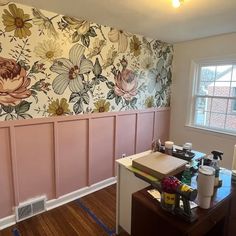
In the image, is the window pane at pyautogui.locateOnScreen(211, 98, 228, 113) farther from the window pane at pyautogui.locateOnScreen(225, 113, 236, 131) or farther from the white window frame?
the white window frame

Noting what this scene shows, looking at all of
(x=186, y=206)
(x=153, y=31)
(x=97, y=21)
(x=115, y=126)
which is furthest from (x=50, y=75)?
(x=186, y=206)

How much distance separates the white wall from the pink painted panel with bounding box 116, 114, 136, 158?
98cm

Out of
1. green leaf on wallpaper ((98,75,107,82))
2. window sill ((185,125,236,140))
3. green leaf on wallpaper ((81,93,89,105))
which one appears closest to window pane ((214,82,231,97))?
window sill ((185,125,236,140))

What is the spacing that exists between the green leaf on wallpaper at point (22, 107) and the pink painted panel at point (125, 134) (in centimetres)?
127

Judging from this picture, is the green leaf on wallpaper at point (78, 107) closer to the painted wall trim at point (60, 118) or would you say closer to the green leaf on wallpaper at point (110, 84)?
the painted wall trim at point (60, 118)

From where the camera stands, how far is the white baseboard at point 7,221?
2.01 metres

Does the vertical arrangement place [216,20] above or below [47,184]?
above

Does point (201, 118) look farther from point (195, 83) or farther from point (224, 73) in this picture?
point (224, 73)

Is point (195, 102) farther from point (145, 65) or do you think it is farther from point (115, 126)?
point (115, 126)

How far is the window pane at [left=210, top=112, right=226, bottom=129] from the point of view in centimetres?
306

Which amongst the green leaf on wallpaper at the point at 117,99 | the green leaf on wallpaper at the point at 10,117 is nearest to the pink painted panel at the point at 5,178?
the green leaf on wallpaper at the point at 10,117

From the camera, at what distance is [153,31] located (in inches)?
108

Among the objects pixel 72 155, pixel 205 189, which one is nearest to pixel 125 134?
pixel 72 155

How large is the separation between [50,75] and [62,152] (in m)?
0.92
